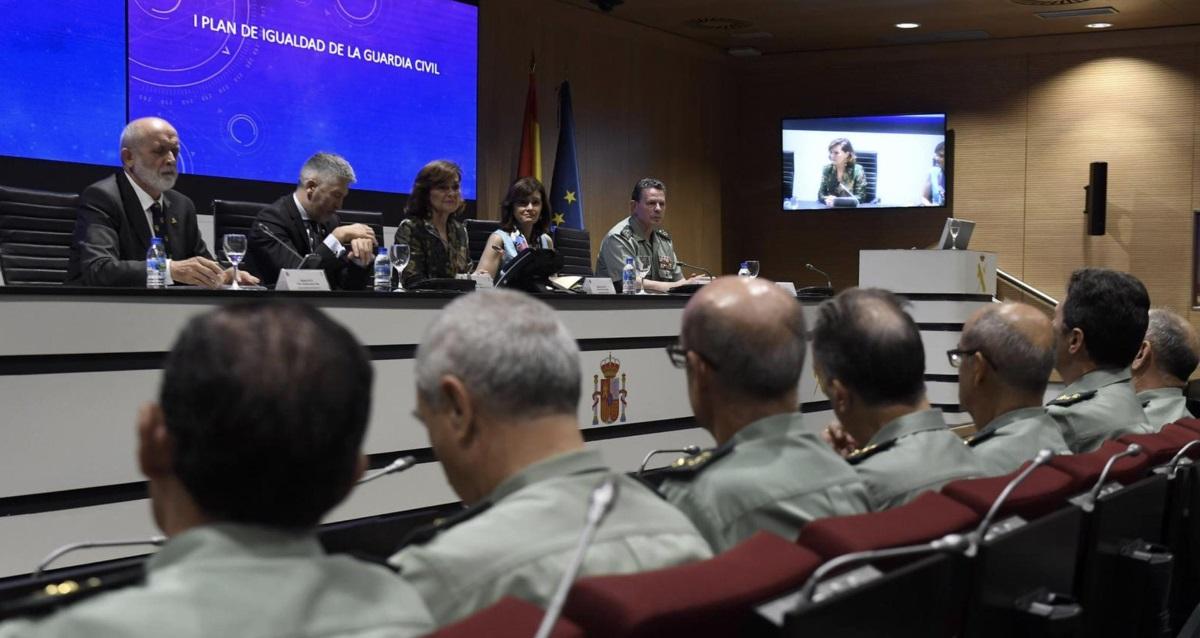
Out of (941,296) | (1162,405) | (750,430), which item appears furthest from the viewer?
(941,296)

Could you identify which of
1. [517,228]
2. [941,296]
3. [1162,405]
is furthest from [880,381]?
[941,296]

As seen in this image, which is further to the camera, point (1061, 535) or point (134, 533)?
point (134, 533)

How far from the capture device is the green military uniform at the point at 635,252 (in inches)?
266

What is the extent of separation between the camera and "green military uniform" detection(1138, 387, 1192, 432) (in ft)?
11.4

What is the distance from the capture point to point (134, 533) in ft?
11.4

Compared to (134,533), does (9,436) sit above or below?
above

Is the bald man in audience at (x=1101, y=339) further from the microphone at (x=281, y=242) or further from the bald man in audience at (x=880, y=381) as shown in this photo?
the microphone at (x=281, y=242)

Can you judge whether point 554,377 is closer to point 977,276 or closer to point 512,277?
point 512,277

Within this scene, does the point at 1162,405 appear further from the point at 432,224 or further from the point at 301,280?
the point at 432,224

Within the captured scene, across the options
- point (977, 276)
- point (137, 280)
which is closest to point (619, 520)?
point (137, 280)

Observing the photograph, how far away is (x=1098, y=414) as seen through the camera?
9.72ft

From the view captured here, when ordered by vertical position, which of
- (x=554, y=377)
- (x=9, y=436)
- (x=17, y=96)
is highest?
(x=17, y=96)

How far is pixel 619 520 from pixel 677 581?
0.30m

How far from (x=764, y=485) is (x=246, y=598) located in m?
0.91
